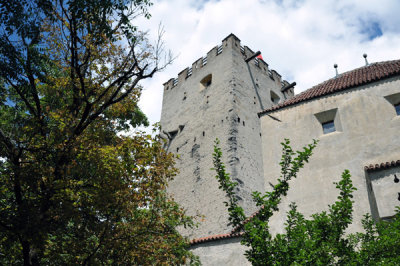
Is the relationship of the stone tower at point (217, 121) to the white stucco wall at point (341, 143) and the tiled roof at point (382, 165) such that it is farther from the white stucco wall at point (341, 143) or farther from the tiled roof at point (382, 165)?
the tiled roof at point (382, 165)

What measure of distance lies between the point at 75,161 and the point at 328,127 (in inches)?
297

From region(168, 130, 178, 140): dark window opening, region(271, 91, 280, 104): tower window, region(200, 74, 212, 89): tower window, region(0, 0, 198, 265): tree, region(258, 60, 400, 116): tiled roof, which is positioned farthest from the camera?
region(271, 91, 280, 104): tower window

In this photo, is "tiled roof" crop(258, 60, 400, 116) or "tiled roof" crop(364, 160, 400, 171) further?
"tiled roof" crop(258, 60, 400, 116)

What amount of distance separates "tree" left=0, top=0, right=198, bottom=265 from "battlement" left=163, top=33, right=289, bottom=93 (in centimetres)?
1417

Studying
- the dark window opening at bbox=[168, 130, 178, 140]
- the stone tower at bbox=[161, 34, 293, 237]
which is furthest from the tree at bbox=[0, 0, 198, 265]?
the dark window opening at bbox=[168, 130, 178, 140]

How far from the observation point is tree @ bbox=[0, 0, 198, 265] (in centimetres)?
653

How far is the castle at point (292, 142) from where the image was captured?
9.36 meters

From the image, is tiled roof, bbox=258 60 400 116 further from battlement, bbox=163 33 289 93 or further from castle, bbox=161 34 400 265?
battlement, bbox=163 33 289 93

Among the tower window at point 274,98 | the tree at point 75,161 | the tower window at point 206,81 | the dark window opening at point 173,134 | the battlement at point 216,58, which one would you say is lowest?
the tree at point 75,161

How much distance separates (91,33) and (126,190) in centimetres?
364

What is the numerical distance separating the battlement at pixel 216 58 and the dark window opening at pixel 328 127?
12523 mm

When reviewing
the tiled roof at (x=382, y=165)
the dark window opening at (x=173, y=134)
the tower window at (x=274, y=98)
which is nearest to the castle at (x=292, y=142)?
the tiled roof at (x=382, y=165)

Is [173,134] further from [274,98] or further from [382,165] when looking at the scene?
[382,165]

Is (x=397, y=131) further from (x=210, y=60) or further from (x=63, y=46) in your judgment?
(x=210, y=60)
